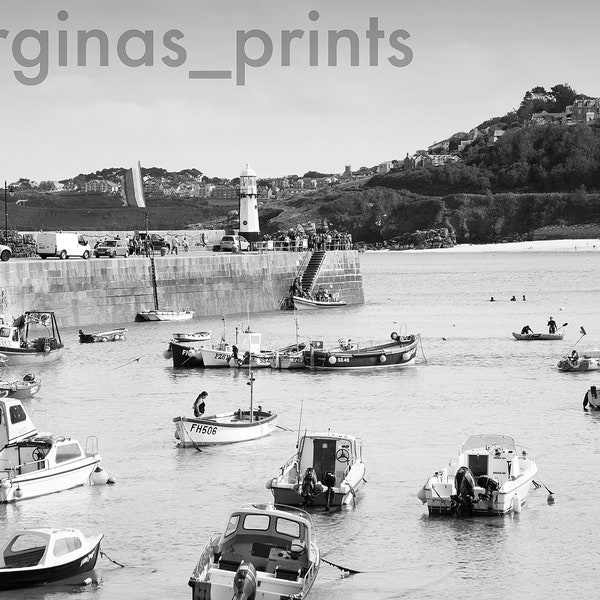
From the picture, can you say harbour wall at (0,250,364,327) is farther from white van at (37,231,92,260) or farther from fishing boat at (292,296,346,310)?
white van at (37,231,92,260)

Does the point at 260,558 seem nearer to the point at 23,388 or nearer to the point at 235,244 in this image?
the point at 23,388

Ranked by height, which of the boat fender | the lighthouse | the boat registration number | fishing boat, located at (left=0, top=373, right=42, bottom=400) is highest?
the lighthouse

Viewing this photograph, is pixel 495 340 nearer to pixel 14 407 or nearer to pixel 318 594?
pixel 14 407

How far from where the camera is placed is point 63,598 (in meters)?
21.0

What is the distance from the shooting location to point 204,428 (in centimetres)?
3250

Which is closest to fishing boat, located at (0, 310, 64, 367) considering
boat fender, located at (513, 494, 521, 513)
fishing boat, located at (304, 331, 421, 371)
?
fishing boat, located at (304, 331, 421, 371)

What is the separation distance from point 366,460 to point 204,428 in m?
4.23

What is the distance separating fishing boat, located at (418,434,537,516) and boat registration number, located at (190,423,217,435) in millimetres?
7137

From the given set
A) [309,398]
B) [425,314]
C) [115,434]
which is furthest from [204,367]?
[425,314]

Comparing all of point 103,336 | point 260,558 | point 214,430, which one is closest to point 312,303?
point 103,336

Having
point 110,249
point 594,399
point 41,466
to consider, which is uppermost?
point 110,249

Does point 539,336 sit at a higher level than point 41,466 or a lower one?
lower

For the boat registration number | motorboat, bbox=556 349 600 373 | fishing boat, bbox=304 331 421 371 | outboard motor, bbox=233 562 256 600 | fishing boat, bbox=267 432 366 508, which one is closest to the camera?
outboard motor, bbox=233 562 256 600

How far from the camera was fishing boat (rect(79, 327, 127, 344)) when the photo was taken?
56.9 meters
